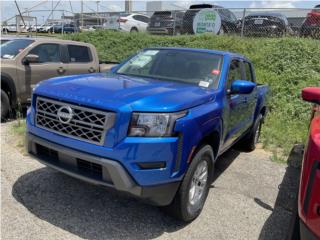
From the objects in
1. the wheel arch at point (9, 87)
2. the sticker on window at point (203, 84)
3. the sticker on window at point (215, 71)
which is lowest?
the wheel arch at point (9, 87)

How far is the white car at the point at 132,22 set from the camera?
19155 mm

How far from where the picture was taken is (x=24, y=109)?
25.9 feet

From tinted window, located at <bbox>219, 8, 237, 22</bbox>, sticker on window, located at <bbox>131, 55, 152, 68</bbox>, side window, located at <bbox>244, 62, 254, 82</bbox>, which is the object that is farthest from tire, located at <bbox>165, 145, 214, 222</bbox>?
tinted window, located at <bbox>219, 8, 237, 22</bbox>

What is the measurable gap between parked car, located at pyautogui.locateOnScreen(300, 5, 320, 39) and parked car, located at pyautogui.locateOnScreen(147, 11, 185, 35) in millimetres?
5351

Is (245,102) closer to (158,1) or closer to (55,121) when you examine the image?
(55,121)

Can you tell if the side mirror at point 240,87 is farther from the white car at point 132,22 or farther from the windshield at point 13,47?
the white car at point 132,22

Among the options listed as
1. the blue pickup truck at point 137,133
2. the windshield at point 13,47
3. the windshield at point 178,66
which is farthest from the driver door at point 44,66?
the blue pickup truck at point 137,133

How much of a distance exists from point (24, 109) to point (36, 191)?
4307 millimetres

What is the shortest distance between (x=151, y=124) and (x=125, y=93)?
447 mm

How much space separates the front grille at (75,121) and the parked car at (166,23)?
1295 centimetres

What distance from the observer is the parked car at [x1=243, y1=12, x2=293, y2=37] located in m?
13.1

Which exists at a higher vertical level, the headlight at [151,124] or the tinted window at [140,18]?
the tinted window at [140,18]

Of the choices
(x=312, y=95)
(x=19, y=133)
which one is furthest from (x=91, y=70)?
(x=312, y=95)

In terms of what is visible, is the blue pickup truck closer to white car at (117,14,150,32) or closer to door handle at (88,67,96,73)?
door handle at (88,67,96,73)
